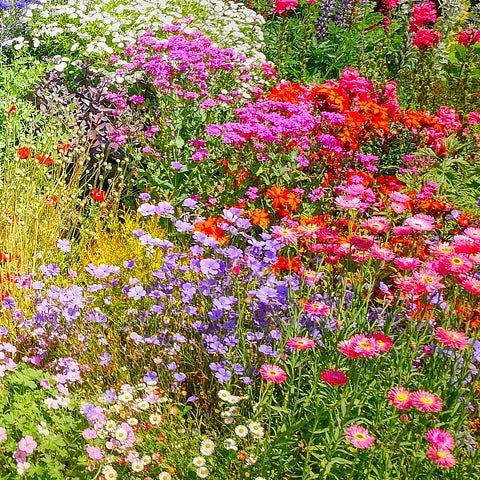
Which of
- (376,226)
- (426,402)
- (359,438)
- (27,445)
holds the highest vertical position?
(376,226)

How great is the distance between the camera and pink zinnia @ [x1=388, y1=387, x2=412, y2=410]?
5.65 feet

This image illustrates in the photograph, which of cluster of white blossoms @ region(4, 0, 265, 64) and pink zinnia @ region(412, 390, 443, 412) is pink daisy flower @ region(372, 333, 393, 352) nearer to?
pink zinnia @ region(412, 390, 443, 412)

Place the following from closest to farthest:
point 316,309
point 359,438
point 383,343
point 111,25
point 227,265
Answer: point 359,438, point 383,343, point 316,309, point 227,265, point 111,25

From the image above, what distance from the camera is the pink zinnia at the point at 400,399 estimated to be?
1.72 meters

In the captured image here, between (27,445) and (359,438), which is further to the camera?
(27,445)

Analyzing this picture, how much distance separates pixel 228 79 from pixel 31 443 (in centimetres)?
384

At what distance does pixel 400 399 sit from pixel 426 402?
0.24ft

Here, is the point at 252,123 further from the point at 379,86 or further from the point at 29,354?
the point at 29,354

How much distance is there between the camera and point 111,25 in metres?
6.19

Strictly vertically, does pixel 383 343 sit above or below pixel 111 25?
above

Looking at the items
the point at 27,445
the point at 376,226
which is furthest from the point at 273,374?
the point at 27,445

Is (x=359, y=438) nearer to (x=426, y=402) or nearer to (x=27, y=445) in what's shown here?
(x=426, y=402)

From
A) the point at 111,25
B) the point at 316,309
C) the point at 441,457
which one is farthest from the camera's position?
the point at 111,25

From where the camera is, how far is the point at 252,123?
391 cm
